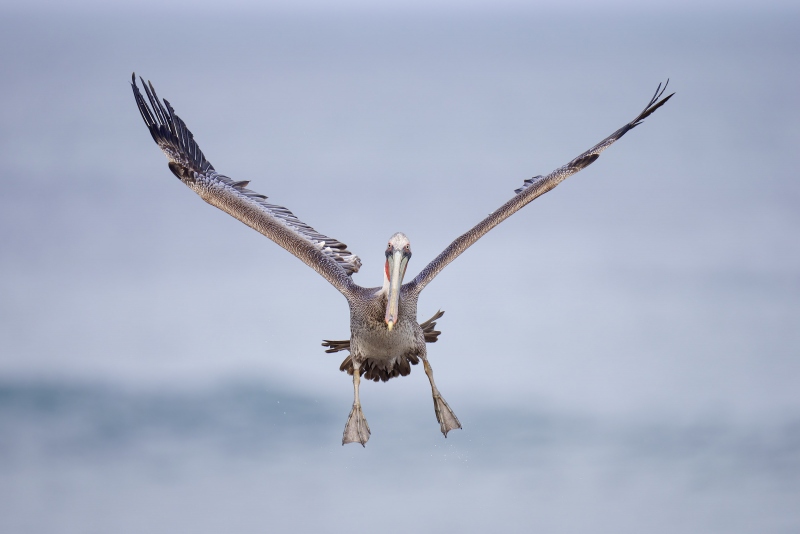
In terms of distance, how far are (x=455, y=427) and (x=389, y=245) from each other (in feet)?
9.26

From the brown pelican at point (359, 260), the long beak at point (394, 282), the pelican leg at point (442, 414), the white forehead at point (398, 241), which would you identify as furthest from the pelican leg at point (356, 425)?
the white forehead at point (398, 241)

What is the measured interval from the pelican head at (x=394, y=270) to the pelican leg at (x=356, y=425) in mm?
1374

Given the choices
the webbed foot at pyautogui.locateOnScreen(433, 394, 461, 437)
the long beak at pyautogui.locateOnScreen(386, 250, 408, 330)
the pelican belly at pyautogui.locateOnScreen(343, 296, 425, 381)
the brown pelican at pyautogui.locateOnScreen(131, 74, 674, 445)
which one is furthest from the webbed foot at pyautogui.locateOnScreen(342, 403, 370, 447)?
the long beak at pyautogui.locateOnScreen(386, 250, 408, 330)

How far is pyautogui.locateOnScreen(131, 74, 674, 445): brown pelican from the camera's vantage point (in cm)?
1318

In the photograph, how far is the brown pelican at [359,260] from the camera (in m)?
13.2

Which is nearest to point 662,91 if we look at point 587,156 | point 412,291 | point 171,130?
point 587,156

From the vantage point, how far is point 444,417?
561 inches

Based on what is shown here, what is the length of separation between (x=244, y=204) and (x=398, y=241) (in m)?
3.85

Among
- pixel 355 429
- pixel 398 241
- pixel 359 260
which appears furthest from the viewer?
pixel 359 260

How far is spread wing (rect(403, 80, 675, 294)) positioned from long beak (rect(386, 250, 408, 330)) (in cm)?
114

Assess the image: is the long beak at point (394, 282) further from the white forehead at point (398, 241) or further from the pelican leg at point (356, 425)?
the pelican leg at point (356, 425)

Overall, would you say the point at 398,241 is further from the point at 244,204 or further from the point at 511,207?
the point at 244,204

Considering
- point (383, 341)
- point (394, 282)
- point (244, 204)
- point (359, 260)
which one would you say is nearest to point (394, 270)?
point (394, 282)

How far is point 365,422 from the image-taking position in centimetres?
1427
